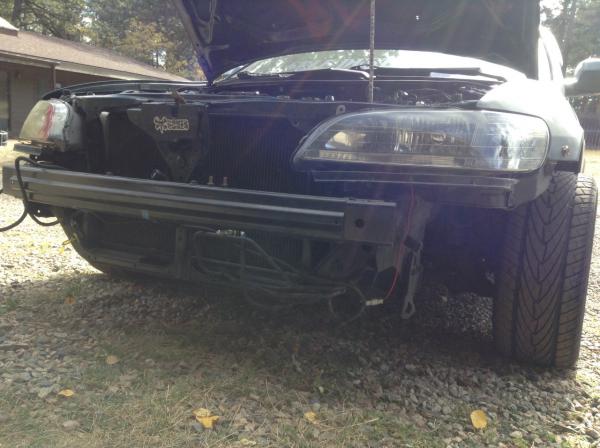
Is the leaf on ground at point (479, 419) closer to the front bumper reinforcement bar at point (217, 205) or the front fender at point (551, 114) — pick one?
the front bumper reinforcement bar at point (217, 205)

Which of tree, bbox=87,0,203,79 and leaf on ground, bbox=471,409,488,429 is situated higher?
tree, bbox=87,0,203,79

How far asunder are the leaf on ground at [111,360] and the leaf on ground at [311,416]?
972 mm

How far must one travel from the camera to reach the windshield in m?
3.18

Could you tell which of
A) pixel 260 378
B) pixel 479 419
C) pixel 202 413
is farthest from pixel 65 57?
pixel 479 419

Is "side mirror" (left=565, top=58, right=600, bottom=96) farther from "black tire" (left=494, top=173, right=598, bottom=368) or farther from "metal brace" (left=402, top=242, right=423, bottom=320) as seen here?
"metal brace" (left=402, top=242, right=423, bottom=320)

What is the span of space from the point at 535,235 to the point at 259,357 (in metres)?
1.39

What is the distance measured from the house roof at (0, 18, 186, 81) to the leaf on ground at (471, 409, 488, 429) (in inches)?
533

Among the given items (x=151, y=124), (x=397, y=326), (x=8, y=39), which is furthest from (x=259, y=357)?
(x=8, y=39)

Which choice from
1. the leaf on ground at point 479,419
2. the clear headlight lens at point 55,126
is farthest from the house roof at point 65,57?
the leaf on ground at point 479,419

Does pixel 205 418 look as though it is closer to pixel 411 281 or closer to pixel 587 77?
pixel 411 281

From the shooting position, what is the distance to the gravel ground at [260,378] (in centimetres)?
194

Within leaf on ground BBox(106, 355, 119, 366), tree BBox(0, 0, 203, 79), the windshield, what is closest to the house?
tree BBox(0, 0, 203, 79)

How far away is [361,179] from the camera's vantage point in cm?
195

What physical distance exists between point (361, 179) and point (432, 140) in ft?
0.97
